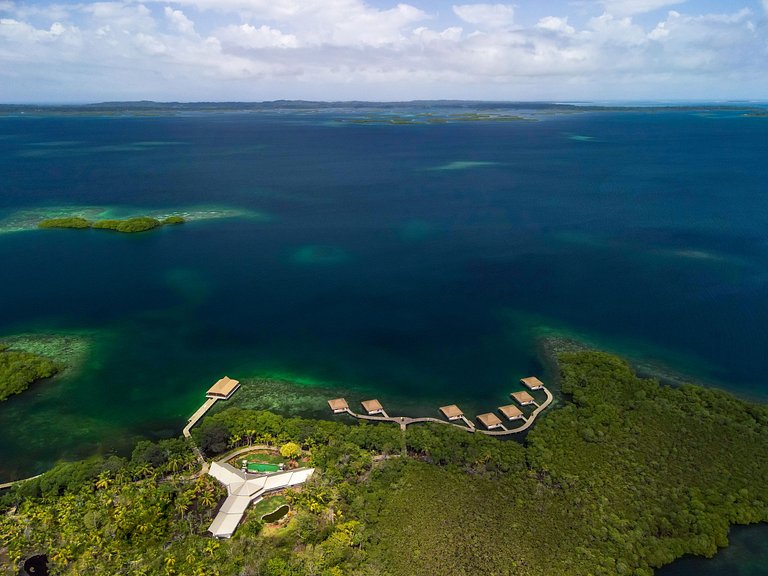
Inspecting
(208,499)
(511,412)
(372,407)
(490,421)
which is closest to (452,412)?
(490,421)

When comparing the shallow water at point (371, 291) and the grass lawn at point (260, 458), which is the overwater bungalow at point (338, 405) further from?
the grass lawn at point (260, 458)

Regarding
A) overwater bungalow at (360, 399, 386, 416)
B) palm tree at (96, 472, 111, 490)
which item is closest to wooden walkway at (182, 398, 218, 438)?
palm tree at (96, 472, 111, 490)

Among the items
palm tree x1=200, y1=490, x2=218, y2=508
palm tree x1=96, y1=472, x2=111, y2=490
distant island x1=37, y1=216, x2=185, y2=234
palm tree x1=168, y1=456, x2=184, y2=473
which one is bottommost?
distant island x1=37, y1=216, x2=185, y2=234

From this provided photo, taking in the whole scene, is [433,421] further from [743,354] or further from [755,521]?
[743,354]

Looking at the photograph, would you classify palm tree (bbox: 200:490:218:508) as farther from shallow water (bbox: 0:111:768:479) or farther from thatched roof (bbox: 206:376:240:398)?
thatched roof (bbox: 206:376:240:398)

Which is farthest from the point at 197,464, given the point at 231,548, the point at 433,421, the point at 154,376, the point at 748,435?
the point at 748,435

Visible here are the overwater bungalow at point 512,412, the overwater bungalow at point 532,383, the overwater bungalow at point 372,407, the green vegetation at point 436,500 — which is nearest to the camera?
the green vegetation at point 436,500

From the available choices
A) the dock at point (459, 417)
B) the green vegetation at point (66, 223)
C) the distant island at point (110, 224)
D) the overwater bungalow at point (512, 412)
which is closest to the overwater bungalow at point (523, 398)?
the dock at point (459, 417)
